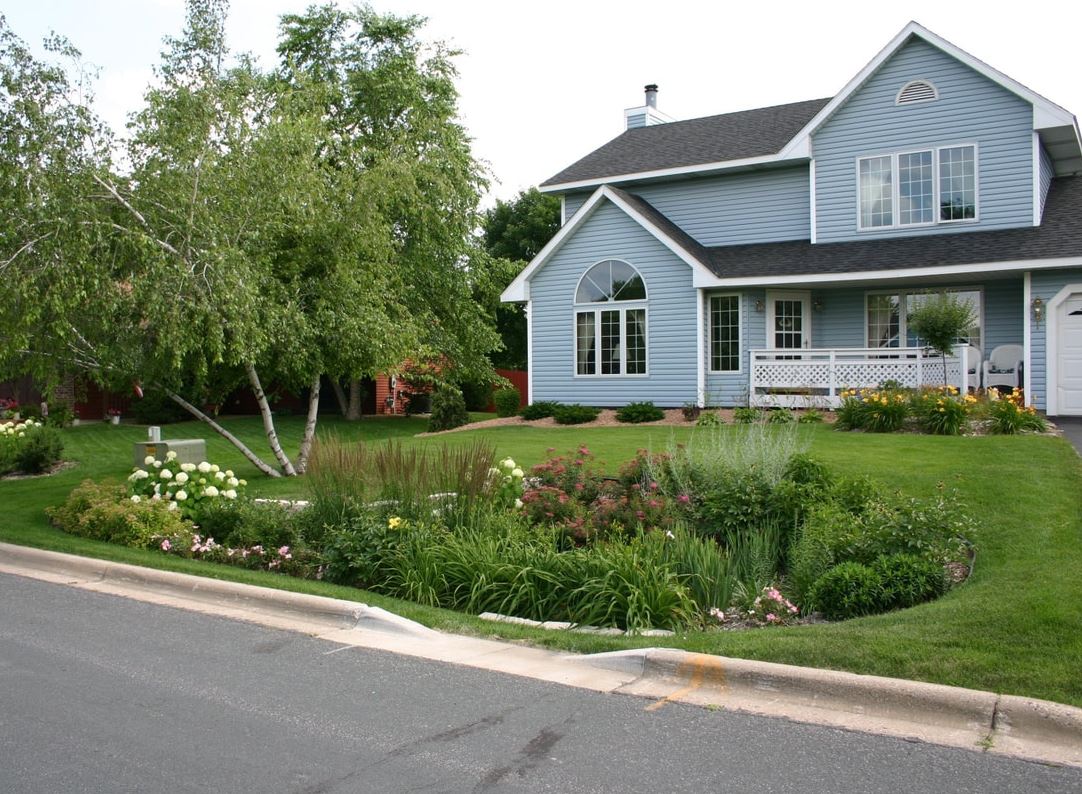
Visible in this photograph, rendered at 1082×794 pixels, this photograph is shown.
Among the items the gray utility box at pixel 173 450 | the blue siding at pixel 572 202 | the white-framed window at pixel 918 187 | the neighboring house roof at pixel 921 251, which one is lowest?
the gray utility box at pixel 173 450

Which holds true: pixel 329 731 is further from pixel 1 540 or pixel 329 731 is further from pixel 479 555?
pixel 1 540

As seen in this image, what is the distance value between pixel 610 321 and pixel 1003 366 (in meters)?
8.51

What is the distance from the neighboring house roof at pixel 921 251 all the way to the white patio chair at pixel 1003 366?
2.28 metres

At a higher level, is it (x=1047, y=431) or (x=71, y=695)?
(x=1047, y=431)

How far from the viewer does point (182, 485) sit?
475 inches

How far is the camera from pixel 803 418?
19141 mm

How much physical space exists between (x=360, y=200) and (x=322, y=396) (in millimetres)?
23338

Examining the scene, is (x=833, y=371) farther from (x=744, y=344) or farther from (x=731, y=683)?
(x=731, y=683)

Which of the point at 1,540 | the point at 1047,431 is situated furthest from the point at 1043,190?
the point at 1,540

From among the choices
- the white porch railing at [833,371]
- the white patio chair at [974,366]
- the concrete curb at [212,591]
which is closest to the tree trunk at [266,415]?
the concrete curb at [212,591]

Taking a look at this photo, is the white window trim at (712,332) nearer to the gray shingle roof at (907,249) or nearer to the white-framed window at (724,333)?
the white-framed window at (724,333)

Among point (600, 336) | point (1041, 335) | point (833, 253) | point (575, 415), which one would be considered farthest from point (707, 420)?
point (1041, 335)

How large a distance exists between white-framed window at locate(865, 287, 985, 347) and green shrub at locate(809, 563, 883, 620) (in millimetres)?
14722

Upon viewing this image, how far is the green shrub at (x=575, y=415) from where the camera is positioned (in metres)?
22.0
